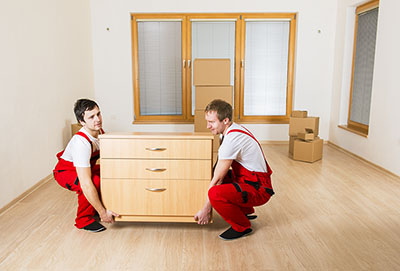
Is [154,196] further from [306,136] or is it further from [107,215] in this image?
[306,136]

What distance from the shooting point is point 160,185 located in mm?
2176

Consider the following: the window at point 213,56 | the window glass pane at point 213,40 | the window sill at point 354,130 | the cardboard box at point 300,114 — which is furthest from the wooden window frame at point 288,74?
the window sill at point 354,130

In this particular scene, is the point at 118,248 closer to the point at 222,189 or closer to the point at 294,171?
the point at 222,189

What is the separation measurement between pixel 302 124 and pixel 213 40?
2.05 metres

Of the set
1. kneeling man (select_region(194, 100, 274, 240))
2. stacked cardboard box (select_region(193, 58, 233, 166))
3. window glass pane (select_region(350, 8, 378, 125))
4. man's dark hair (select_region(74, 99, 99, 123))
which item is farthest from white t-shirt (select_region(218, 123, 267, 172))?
window glass pane (select_region(350, 8, 378, 125))

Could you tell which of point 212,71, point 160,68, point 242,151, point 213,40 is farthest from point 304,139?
point 160,68

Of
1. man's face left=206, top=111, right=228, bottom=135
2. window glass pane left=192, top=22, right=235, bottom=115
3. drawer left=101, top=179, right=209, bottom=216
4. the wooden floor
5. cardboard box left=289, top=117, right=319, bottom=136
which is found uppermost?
window glass pane left=192, top=22, right=235, bottom=115

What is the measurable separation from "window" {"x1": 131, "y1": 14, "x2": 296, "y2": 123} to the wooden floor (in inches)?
105

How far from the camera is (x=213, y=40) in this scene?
5.42 meters

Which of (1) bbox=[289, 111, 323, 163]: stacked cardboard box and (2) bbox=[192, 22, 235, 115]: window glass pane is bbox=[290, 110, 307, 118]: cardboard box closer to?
(1) bbox=[289, 111, 323, 163]: stacked cardboard box

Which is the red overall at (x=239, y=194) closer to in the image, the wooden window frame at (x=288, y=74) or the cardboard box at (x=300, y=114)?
the cardboard box at (x=300, y=114)

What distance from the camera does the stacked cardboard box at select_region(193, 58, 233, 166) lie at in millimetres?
4387

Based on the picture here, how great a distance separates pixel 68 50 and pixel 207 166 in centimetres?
308

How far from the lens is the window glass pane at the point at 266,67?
539 cm
